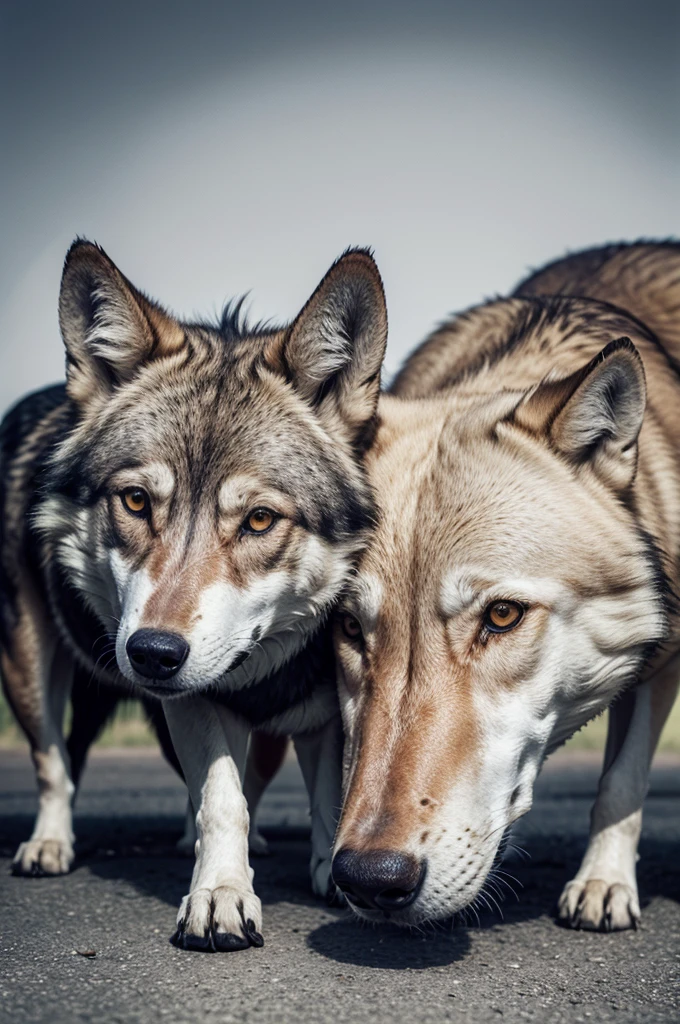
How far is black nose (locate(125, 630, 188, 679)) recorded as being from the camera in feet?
Answer: 9.07

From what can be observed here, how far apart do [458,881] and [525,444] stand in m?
1.31

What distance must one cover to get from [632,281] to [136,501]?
2484 mm

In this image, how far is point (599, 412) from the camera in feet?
10.4

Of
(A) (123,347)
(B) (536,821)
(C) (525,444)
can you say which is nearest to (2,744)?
(B) (536,821)

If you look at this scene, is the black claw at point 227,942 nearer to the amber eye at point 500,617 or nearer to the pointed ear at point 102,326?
the amber eye at point 500,617

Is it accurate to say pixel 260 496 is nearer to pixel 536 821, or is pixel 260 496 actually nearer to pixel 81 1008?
pixel 81 1008

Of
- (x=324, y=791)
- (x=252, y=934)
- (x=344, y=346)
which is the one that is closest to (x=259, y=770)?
(x=324, y=791)

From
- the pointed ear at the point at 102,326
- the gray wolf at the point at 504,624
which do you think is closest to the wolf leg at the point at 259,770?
the gray wolf at the point at 504,624

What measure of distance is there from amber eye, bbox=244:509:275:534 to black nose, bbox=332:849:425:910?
100cm

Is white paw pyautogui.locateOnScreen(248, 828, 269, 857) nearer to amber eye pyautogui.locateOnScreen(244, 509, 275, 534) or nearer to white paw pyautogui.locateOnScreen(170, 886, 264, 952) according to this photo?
white paw pyautogui.locateOnScreen(170, 886, 264, 952)

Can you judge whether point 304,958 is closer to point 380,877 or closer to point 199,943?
point 199,943

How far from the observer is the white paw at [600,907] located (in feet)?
11.0

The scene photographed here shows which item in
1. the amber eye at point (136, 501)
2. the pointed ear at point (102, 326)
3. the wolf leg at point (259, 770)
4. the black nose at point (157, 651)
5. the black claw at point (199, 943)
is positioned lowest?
the wolf leg at point (259, 770)

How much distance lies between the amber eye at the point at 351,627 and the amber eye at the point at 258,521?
377mm
